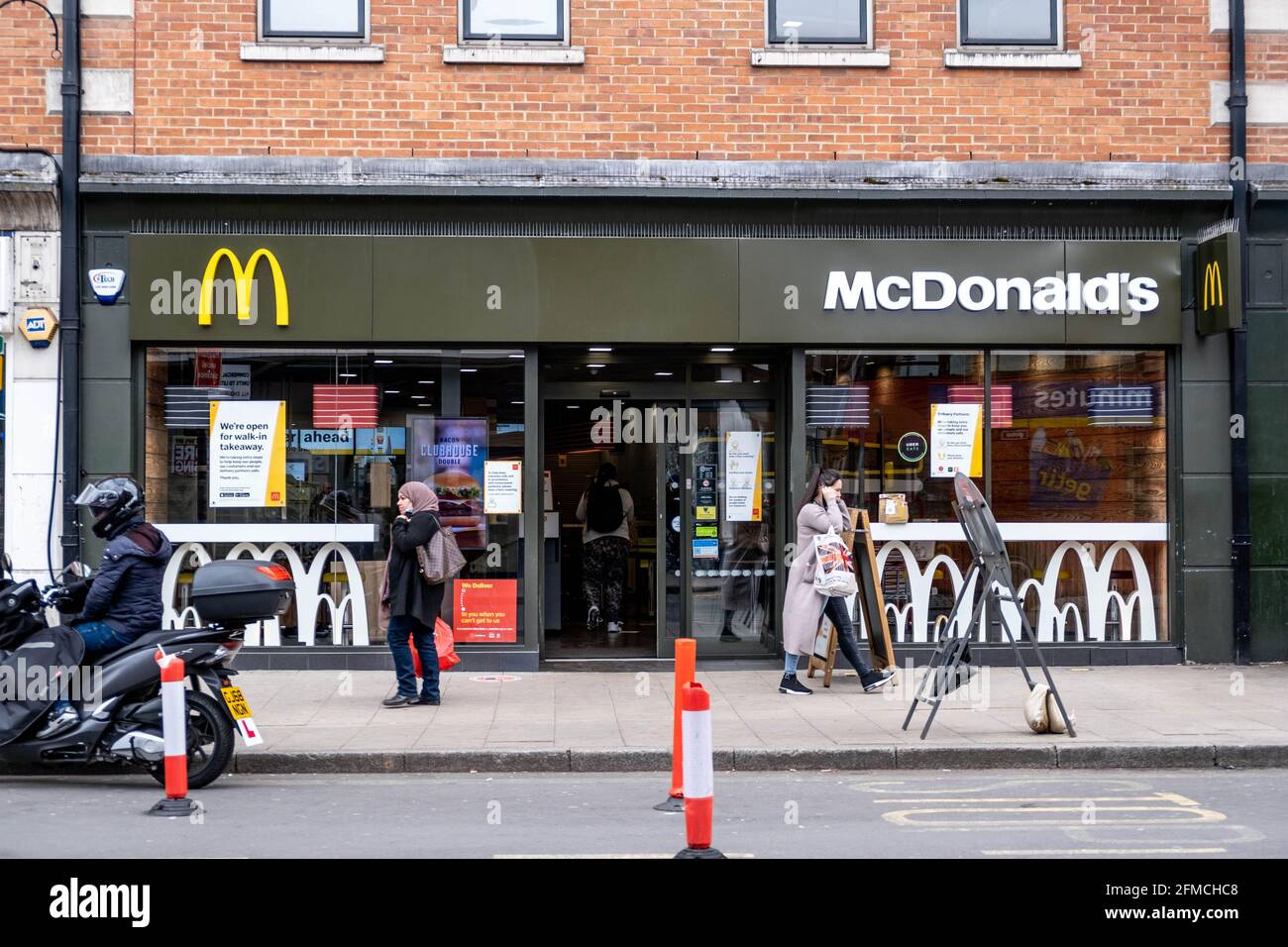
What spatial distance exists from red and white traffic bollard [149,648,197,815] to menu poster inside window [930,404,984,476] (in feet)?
25.5

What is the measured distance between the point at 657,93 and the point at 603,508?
423 centimetres

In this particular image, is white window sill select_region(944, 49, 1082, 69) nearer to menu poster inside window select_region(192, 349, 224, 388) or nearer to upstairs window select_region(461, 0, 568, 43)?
upstairs window select_region(461, 0, 568, 43)

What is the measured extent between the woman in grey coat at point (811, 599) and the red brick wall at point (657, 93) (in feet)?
11.1

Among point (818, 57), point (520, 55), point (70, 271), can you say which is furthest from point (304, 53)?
point (818, 57)

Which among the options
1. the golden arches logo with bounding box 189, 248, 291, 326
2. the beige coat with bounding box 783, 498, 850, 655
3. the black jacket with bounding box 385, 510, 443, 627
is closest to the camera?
the black jacket with bounding box 385, 510, 443, 627

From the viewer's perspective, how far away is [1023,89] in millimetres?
12438

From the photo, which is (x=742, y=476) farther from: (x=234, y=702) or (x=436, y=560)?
(x=234, y=702)

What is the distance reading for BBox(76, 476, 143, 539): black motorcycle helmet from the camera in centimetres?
809

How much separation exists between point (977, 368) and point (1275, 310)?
2.90 meters

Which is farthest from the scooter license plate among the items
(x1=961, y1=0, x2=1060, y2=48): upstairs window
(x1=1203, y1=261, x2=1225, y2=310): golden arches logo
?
(x1=1203, y1=261, x2=1225, y2=310): golden arches logo

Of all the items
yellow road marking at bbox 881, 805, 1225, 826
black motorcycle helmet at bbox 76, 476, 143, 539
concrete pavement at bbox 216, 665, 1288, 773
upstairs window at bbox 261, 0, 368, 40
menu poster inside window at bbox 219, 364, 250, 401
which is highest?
upstairs window at bbox 261, 0, 368, 40

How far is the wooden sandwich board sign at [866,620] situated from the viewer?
38.0ft

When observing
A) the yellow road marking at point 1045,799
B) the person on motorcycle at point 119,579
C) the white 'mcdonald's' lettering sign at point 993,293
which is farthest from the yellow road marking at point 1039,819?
the white 'mcdonald's' lettering sign at point 993,293
